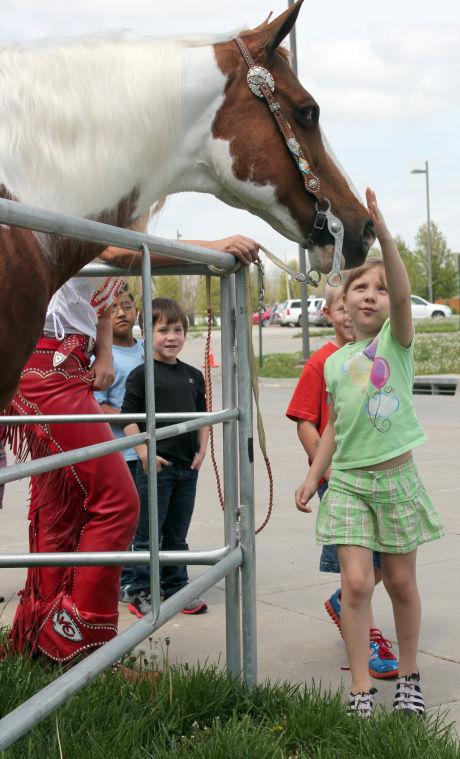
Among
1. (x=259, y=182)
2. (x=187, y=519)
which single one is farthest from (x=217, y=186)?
(x=187, y=519)

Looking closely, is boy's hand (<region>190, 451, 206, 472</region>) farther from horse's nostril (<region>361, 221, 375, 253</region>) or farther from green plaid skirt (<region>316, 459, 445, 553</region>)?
horse's nostril (<region>361, 221, 375, 253</region>)

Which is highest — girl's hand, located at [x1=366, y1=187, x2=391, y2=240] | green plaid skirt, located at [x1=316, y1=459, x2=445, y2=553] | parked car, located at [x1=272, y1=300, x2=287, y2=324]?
parked car, located at [x1=272, y1=300, x2=287, y2=324]

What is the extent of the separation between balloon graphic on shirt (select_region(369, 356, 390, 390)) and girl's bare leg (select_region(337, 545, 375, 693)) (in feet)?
1.85

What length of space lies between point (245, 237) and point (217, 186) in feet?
0.68

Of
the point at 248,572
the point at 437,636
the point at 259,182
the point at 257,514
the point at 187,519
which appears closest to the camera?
the point at 259,182

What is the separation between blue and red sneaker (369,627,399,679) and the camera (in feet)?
10.5

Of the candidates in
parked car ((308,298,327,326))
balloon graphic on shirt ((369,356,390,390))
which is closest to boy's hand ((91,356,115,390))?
balloon graphic on shirt ((369,356,390,390))

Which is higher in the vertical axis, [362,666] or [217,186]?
[217,186]

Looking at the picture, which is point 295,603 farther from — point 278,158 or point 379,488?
point 278,158

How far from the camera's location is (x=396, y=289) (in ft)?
9.70

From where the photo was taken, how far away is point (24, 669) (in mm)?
2867

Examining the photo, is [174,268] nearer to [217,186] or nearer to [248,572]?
[217,186]

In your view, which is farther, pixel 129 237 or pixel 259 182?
pixel 259 182

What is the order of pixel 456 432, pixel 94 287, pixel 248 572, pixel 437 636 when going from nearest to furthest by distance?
pixel 248 572
pixel 94 287
pixel 437 636
pixel 456 432
